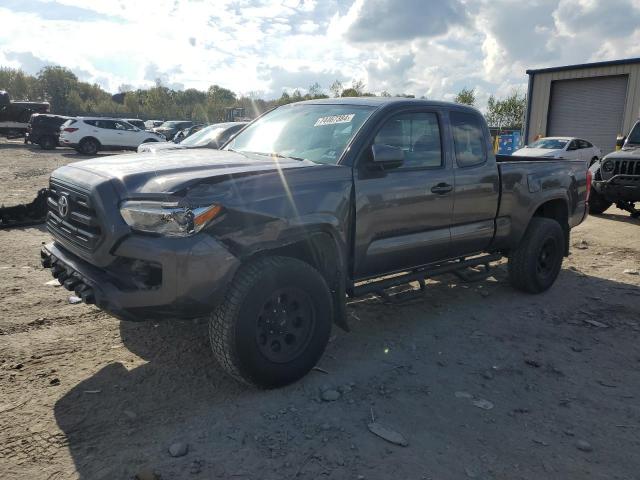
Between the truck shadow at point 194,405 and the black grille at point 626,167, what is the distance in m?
5.93

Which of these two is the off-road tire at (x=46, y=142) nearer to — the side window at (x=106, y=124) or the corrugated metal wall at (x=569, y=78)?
the side window at (x=106, y=124)

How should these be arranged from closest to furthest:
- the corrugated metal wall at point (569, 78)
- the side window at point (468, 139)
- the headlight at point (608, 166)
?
the side window at point (468, 139), the headlight at point (608, 166), the corrugated metal wall at point (569, 78)

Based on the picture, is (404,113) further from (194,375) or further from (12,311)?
(12,311)

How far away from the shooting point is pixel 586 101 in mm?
23391

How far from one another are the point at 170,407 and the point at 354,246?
1.63 metres

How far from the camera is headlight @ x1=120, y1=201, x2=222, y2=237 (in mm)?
2855

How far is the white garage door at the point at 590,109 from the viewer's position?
72.8 feet

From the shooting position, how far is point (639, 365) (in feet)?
12.9

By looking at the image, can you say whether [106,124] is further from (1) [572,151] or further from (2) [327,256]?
(2) [327,256]

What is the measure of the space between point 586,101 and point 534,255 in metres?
21.6

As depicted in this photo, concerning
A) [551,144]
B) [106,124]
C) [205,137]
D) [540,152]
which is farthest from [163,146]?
[551,144]

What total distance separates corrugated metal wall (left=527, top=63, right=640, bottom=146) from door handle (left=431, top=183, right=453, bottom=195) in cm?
2072

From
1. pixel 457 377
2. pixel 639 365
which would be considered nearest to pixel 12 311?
pixel 457 377

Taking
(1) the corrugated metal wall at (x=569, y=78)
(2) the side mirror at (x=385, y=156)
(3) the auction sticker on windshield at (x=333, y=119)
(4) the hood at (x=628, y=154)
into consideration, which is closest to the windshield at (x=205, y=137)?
(3) the auction sticker on windshield at (x=333, y=119)
